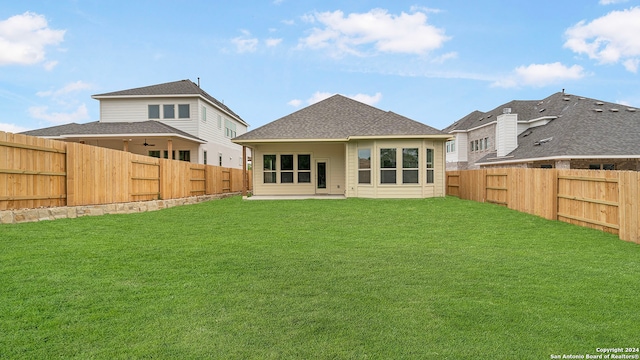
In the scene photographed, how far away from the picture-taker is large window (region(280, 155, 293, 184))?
21.6 metres

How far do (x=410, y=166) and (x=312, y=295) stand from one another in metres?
14.6

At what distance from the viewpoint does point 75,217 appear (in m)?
10.8

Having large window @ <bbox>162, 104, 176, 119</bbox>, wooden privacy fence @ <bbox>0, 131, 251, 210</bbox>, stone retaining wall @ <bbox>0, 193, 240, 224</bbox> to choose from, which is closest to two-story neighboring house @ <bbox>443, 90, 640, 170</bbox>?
stone retaining wall @ <bbox>0, 193, 240, 224</bbox>

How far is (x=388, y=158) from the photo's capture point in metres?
18.5

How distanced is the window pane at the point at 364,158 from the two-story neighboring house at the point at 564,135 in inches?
400

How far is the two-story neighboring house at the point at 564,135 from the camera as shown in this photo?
20.5m

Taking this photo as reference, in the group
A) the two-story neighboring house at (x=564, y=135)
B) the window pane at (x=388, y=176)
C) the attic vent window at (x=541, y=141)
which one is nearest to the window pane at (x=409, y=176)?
the window pane at (x=388, y=176)

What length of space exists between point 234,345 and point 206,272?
2423 millimetres

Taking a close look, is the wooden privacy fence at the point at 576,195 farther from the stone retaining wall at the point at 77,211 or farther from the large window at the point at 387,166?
the stone retaining wall at the point at 77,211

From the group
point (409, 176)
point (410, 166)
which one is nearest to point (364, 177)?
point (409, 176)

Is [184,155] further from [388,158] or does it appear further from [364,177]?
[388,158]

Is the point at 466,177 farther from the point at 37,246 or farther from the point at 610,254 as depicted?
the point at 37,246

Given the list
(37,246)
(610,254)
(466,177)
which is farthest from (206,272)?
(466,177)

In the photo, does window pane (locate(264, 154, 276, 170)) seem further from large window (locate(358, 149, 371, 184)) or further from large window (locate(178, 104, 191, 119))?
large window (locate(178, 104, 191, 119))
